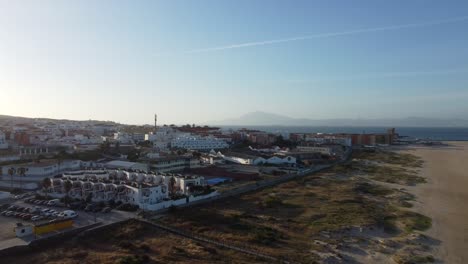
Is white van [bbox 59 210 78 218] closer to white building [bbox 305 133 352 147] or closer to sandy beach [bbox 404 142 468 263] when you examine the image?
sandy beach [bbox 404 142 468 263]

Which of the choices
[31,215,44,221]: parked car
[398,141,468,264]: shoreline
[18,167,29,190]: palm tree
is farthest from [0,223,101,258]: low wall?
[398,141,468,264]: shoreline

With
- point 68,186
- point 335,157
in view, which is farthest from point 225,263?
point 335,157

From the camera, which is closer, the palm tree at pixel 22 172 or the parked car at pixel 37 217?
the parked car at pixel 37 217

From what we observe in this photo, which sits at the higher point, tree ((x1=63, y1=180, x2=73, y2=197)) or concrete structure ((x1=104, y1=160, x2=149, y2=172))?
concrete structure ((x1=104, y1=160, x2=149, y2=172))

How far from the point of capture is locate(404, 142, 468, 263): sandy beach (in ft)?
60.0

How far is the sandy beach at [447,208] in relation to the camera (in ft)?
60.0

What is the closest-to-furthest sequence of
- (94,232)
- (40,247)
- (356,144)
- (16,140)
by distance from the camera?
(40,247)
(94,232)
(16,140)
(356,144)

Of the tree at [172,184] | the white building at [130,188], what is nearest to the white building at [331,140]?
the white building at [130,188]

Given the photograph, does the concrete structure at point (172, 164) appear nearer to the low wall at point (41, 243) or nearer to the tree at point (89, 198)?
the tree at point (89, 198)

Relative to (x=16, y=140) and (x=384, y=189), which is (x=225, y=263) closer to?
(x=384, y=189)

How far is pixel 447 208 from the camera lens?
26406 mm

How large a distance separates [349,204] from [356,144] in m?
66.0

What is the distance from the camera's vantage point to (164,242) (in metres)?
18.1

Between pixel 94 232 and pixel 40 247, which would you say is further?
pixel 94 232
